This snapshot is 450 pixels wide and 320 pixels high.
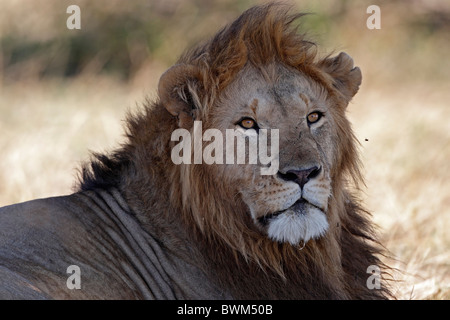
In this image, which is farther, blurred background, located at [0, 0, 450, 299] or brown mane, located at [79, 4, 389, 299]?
blurred background, located at [0, 0, 450, 299]

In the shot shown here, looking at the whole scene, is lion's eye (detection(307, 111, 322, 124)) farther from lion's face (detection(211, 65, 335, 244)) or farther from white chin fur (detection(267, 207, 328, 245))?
white chin fur (detection(267, 207, 328, 245))

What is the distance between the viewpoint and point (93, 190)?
4.05m

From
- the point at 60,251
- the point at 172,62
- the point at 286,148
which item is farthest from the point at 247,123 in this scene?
the point at 172,62

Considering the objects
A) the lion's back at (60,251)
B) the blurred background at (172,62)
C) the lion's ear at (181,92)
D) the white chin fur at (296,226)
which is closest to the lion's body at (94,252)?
the lion's back at (60,251)

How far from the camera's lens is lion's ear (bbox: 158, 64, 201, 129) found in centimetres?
381

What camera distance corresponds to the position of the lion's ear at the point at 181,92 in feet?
12.5

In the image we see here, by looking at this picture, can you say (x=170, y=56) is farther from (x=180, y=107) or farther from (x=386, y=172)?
(x=180, y=107)

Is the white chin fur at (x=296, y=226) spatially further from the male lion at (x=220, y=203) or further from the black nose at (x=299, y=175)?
the black nose at (x=299, y=175)

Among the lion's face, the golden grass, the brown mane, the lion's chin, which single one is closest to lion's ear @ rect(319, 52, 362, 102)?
the brown mane

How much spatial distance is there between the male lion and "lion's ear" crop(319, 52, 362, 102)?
138mm

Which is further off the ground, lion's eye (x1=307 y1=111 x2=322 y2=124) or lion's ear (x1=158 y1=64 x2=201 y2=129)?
lion's ear (x1=158 y1=64 x2=201 y2=129)
